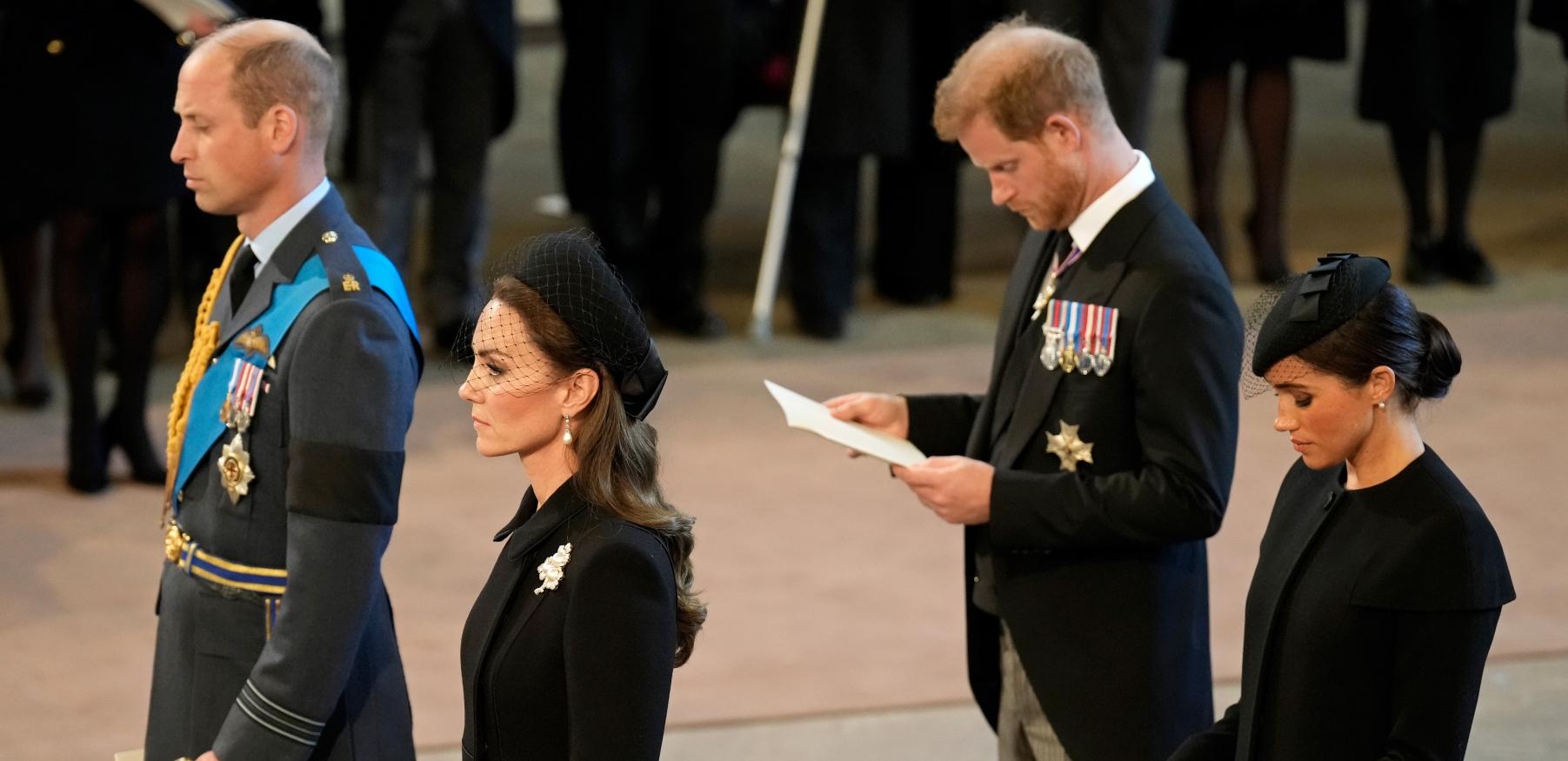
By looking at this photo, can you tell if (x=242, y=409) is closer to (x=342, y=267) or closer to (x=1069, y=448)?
(x=342, y=267)

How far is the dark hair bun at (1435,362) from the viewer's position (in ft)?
7.38

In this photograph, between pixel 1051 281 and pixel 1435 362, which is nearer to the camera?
pixel 1435 362

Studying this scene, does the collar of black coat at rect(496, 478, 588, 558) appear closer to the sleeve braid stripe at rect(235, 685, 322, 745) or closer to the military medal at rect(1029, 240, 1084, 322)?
the sleeve braid stripe at rect(235, 685, 322, 745)

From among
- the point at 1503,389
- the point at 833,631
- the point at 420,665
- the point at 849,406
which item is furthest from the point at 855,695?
the point at 1503,389

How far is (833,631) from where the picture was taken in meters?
4.64

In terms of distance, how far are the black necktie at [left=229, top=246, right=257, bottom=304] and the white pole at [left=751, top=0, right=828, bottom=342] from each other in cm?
394

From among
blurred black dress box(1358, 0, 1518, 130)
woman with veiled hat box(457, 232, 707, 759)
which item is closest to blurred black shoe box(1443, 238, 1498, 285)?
blurred black dress box(1358, 0, 1518, 130)

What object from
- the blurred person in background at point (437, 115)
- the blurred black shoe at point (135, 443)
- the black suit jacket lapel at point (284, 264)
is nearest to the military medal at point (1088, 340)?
the black suit jacket lapel at point (284, 264)

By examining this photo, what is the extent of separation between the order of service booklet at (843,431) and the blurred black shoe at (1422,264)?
4.76 meters

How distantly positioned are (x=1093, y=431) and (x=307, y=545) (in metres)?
1.11

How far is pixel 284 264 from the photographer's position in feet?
8.79

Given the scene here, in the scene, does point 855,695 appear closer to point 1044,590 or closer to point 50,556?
point 1044,590

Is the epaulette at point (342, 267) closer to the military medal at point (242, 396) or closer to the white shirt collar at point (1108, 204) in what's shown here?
the military medal at point (242, 396)

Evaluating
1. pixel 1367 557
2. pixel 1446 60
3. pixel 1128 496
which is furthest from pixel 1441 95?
pixel 1367 557
